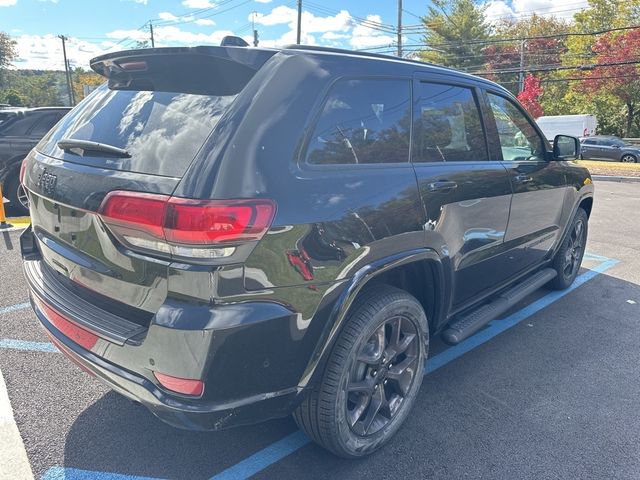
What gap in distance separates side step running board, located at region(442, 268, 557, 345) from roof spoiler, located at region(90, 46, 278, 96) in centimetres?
195

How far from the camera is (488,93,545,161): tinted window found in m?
3.44

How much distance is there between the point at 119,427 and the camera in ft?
8.58

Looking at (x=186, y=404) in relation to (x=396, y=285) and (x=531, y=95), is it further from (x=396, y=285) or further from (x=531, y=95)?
(x=531, y=95)

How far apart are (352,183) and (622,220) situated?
328 inches

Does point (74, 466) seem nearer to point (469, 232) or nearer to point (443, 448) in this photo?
point (443, 448)

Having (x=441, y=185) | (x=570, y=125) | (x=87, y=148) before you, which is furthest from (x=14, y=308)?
(x=570, y=125)

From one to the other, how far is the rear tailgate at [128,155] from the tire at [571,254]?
375 centimetres

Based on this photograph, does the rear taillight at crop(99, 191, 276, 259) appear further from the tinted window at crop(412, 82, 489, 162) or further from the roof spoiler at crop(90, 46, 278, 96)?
the tinted window at crop(412, 82, 489, 162)

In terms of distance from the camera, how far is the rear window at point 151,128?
1.92m

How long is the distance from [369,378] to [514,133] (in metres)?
2.26

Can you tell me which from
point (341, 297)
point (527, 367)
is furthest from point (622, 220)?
point (341, 297)

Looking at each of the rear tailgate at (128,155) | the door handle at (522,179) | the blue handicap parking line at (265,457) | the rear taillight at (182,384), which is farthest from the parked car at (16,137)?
the door handle at (522,179)

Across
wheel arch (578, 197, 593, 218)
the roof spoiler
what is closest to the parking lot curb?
wheel arch (578, 197, 593, 218)

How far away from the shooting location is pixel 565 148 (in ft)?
13.5
